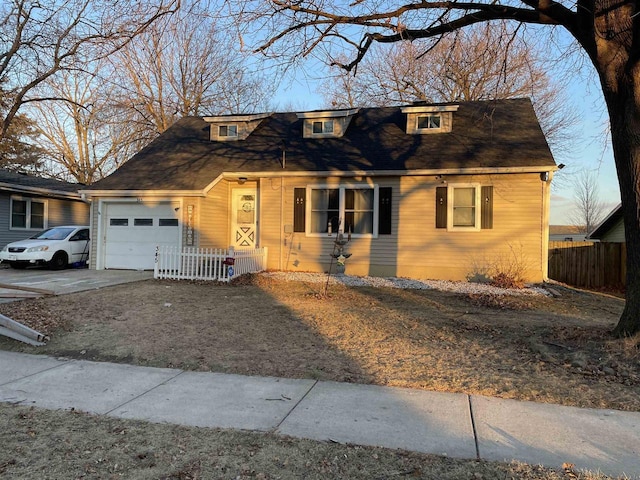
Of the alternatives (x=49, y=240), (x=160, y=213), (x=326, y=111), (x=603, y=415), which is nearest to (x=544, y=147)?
(x=326, y=111)

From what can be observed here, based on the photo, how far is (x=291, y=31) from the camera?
25.2 ft

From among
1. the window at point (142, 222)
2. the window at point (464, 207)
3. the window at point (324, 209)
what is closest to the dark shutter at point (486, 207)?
the window at point (464, 207)

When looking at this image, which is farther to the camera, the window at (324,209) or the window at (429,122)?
the window at (429,122)

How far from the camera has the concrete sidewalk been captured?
336cm

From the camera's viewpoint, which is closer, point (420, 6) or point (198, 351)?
point (198, 351)

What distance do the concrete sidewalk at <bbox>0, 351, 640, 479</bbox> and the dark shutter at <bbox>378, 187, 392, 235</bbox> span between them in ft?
29.9

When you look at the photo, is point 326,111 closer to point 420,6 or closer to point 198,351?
point 420,6

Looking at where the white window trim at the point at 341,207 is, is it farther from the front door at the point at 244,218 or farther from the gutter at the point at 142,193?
the gutter at the point at 142,193

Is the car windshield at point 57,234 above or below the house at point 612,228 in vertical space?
below

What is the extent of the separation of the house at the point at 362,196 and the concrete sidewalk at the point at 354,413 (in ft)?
29.7

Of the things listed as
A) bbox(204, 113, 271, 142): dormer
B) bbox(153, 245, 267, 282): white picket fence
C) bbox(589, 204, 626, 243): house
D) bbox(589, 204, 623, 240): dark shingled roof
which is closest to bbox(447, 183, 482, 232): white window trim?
bbox(153, 245, 267, 282): white picket fence

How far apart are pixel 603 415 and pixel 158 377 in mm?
4403

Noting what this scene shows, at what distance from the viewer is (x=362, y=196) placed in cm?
1381

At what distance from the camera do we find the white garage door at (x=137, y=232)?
46.6 ft
